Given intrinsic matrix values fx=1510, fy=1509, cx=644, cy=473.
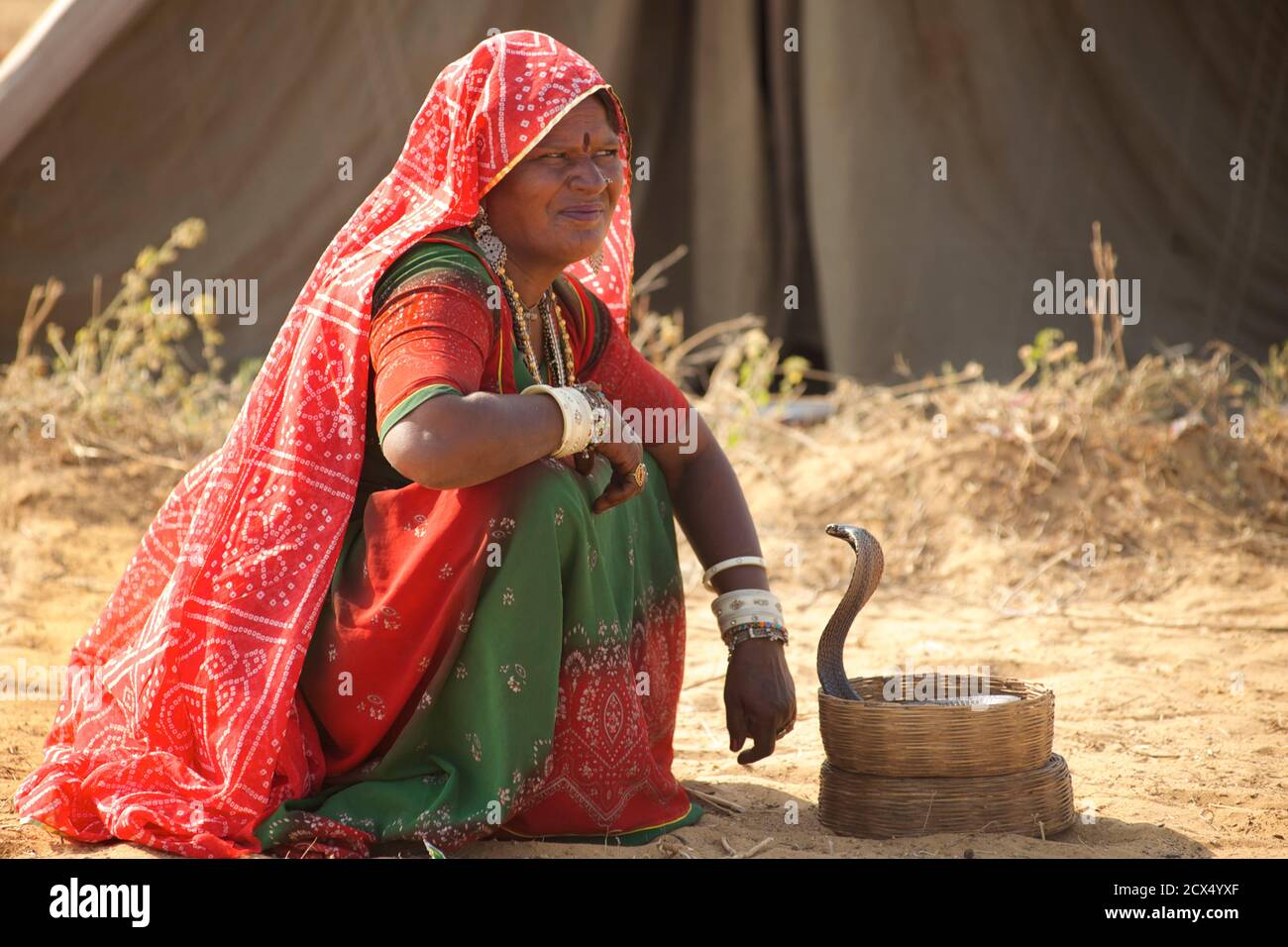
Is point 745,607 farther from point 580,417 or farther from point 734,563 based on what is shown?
point 580,417

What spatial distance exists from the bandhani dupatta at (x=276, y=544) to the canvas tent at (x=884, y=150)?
14.1 feet

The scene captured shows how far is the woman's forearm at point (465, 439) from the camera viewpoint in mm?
2383

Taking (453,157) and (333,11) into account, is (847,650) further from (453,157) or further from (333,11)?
(333,11)

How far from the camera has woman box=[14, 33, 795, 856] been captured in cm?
250

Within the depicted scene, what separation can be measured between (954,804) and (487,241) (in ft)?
4.29

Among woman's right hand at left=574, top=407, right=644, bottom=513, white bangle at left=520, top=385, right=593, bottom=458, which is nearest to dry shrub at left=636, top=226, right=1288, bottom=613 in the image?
woman's right hand at left=574, top=407, right=644, bottom=513

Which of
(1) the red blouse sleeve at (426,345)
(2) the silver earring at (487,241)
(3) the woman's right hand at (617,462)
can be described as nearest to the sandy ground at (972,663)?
(3) the woman's right hand at (617,462)

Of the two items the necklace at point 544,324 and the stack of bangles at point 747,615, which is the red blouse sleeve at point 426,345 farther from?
the stack of bangles at point 747,615

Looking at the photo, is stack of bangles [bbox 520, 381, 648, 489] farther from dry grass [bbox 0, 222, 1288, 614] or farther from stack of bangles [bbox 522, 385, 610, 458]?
dry grass [bbox 0, 222, 1288, 614]

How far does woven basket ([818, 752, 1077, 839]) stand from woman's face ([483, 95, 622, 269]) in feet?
3.60

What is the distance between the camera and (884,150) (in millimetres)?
6750

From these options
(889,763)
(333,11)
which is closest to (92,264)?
(333,11)

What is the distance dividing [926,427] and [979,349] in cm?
161

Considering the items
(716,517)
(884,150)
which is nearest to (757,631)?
(716,517)
